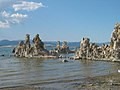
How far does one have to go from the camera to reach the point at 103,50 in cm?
12288

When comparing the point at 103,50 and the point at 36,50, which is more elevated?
the point at 36,50

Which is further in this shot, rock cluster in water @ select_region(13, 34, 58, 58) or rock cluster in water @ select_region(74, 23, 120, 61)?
rock cluster in water @ select_region(13, 34, 58, 58)

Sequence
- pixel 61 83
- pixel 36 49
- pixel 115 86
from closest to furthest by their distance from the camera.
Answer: pixel 115 86, pixel 61 83, pixel 36 49

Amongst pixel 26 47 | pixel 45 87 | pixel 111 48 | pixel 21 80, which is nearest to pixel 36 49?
pixel 26 47

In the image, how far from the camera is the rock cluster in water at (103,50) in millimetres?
112750

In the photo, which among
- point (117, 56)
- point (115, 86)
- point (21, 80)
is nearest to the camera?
point (115, 86)

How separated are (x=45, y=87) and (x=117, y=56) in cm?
6345

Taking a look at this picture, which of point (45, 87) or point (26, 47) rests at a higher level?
point (26, 47)

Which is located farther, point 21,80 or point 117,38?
point 117,38

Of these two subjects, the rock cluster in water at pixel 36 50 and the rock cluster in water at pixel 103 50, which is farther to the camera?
the rock cluster in water at pixel 36 50

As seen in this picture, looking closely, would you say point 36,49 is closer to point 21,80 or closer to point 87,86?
point 21,80

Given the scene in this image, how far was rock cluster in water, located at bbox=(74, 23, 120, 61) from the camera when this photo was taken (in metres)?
113

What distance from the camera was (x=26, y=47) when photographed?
500 ft

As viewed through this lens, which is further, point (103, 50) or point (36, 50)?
point (36, 50)
